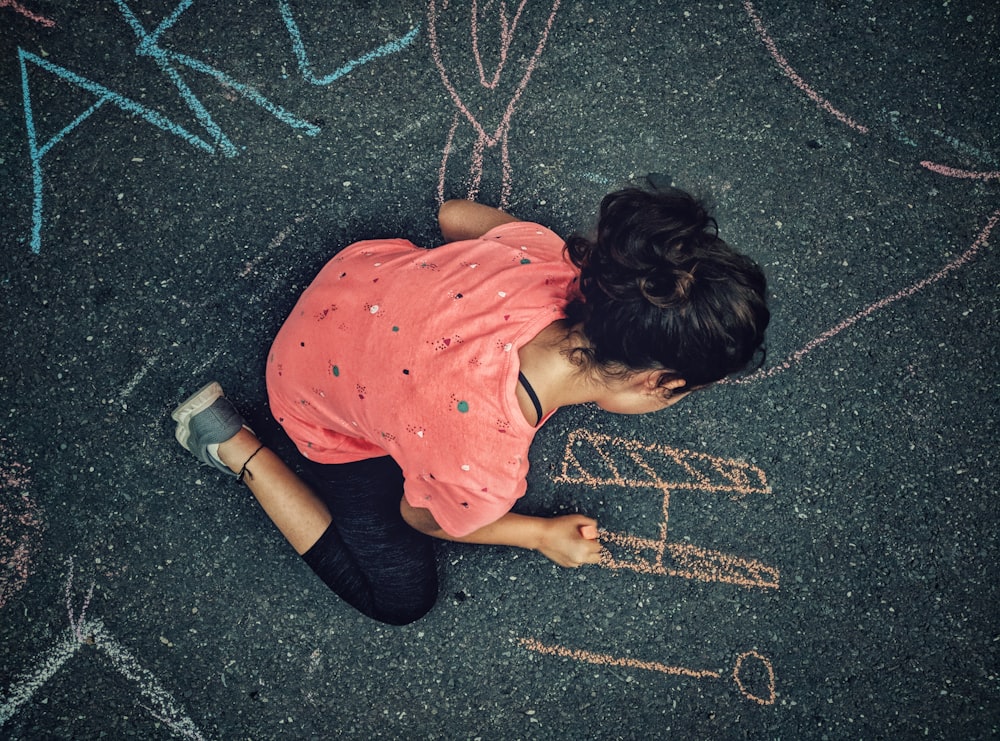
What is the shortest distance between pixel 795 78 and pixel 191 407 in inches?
91.1

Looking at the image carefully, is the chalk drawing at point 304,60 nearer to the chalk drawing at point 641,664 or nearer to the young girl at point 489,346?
the young girl at point 489,346

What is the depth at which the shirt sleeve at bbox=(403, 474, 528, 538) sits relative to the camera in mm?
1535

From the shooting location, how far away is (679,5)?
90.5 inches

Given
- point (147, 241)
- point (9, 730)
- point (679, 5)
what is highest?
point (147, 241)

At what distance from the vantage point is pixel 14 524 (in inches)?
84.7

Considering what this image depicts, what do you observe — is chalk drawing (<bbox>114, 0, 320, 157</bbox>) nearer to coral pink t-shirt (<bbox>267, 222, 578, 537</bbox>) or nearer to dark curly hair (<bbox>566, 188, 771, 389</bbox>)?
coral pink t-shirt (<bbox>267, 222, 578, 537</bbox>)

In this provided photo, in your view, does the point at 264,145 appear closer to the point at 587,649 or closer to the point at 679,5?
the point at 679,5

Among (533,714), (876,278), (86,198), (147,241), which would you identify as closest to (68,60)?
(86,198)

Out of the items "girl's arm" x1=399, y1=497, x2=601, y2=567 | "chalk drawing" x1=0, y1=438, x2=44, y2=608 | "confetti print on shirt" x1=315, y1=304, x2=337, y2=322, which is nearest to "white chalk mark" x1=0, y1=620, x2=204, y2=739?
"chalk drawing" x1=0, y1=438, x2=44, y2=608

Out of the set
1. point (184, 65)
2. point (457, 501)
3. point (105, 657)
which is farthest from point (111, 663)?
point (184, 65)

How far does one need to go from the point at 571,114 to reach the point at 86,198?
65.4 inches

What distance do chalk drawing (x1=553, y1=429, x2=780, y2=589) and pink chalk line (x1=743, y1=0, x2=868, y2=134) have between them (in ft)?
4.10

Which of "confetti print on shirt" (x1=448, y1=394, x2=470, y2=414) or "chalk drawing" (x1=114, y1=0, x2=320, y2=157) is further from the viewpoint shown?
"chalk drawing" (x1=114, y1=0, x2=320, y2=157)

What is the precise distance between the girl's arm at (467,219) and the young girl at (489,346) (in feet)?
0.96
